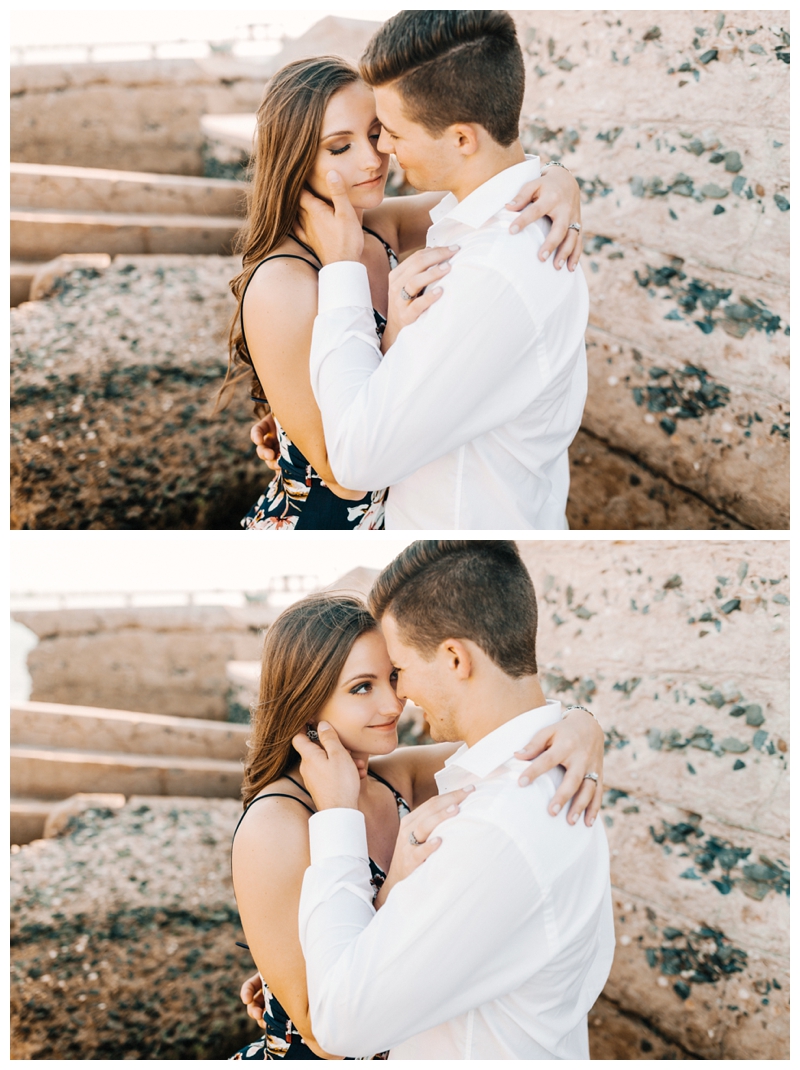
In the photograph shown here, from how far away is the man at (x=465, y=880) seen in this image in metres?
1.13

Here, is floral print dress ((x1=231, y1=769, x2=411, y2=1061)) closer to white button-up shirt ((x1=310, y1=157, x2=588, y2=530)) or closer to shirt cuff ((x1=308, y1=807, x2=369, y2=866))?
shirt cuff ((x1=308, y1=807, x2=369, y2=866))

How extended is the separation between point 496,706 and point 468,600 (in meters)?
0.17

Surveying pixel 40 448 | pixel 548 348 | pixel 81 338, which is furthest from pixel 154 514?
pixel 548 348

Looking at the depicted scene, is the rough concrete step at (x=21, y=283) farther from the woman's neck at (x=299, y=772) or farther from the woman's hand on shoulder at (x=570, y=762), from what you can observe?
the woman's hand on shoulder at (x=570, y=762)

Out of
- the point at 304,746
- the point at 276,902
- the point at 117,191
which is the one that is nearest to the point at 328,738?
the point at 304,746

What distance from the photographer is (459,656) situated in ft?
4.29

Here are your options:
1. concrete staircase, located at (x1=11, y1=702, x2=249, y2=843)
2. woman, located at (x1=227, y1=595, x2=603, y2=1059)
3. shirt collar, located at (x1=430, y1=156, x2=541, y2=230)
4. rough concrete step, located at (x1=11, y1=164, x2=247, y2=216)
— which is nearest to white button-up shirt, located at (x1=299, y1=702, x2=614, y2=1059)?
woman, located at (x1=227, y1=595, x2=603, y2=1059)

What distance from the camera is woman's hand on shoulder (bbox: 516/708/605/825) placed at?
1229 mm

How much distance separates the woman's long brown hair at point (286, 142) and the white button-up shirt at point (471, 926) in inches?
36.9

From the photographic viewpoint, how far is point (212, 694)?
5.08 m

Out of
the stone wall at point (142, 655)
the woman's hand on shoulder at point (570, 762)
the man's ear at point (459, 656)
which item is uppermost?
the man's ear at point (459, 656)

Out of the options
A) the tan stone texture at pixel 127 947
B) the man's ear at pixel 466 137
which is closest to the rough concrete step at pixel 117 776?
the tan stone texture at pixel 127 947

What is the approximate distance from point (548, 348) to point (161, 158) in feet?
12.5

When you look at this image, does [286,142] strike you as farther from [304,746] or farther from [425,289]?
[304,746]
